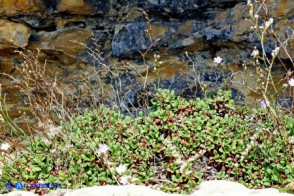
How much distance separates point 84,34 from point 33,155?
64.7 inches

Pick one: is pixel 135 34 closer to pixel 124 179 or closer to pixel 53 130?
pixel 53 130

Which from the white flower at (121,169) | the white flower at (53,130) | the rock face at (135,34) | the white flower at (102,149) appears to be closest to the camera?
the white flower at (121,169)

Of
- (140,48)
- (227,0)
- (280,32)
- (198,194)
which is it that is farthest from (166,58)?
(198,194)

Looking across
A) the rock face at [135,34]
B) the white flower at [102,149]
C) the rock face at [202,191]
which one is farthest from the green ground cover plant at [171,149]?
the rock face at [135,34]

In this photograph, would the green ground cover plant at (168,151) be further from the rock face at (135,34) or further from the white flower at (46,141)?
the rock face at (135,34)

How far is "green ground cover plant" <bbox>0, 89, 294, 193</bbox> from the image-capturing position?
8.98 ft

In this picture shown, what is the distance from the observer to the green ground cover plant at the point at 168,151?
274 centimetres

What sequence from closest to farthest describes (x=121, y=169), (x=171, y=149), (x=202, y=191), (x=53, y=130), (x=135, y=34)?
(x=202, y=191), (x=121, y=169), (x=171, y=149), (x=53, y=130), (x=135, y=34)

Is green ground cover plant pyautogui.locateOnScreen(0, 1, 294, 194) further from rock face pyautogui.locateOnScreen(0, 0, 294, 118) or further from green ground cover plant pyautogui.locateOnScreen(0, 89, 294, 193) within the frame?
rock face pyautogui.locateOnScreen(0, 0, 294, 118)

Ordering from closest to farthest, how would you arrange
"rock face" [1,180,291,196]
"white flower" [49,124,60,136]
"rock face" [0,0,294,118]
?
"rock face" [1,180,291,196] < "white flower" [49,124,60,136] < "rock face" [0,0,294,118]

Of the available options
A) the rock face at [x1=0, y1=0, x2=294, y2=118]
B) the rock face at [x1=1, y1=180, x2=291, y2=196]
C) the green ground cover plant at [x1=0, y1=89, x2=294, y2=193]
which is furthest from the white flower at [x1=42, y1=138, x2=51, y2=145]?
the rock face at [x1=1, y1=180, x2=291, y2=196]

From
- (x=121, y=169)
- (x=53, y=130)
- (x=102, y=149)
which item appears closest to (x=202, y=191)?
(x=121, y=169)

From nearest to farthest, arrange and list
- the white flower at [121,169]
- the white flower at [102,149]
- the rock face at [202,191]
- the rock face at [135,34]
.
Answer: the rock face at [202,191], the white flower at [121,169], the white flower at [102,149], the rock face at [135,34]

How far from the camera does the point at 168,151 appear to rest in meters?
2.89
